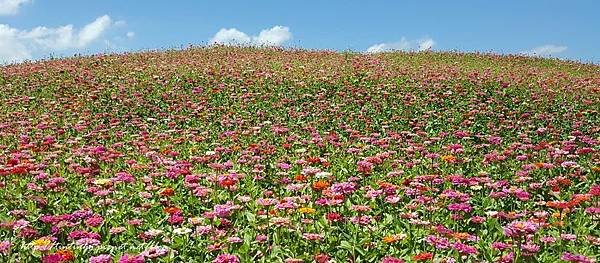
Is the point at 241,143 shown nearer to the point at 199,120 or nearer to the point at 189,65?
the point at 199,120

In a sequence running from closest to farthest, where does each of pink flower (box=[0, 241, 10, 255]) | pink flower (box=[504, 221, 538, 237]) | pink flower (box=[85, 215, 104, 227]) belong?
pink flower (box=[0, 241, 10, 255]) → pink flower (box=[504, 221, 538, 237]) → pink flower (box=[85, 215, 104, 227])

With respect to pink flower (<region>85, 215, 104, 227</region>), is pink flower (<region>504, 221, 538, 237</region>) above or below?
below

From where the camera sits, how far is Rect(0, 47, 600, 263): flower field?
5352 mm

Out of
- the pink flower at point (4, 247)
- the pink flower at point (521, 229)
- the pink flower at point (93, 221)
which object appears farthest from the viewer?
the pink flower at point (93, 221)

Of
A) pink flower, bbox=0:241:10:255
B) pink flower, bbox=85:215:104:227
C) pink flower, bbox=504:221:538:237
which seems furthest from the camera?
pink flower, bbox=85:215:104:227

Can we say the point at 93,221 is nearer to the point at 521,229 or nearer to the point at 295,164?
the point at 521,229

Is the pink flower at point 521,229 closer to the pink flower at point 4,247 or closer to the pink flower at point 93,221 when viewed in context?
the pink flower at point 93,221

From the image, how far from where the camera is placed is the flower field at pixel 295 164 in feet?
17.6

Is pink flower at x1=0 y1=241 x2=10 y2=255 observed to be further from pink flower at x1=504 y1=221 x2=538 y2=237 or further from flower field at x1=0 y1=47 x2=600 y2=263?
pink flower at x1=504 y1=221 x2=538 y2=237

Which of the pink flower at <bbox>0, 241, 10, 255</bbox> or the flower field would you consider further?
the flower field

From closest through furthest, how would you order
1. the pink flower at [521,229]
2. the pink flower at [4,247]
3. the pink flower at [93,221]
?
the pink flower at [4,247] < the pink flower at [521,229] < the pink flower at [93,221]

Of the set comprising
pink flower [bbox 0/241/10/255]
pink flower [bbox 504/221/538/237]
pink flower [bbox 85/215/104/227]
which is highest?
pink flower [bbox 85/215/104/227]

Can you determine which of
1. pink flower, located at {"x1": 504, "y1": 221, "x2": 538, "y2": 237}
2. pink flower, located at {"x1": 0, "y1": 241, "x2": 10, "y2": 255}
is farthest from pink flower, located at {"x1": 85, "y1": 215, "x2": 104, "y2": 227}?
pink flower, located at {"x1": 504, "y1": 221, "x2": 538, "y2": 237}

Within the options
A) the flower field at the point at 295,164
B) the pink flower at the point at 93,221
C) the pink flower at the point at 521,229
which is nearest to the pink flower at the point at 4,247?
the flower field at the point at 295,164
